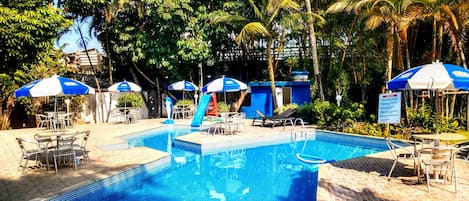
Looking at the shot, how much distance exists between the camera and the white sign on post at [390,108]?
22.3ft

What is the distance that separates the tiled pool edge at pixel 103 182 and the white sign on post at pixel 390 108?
16.7ft

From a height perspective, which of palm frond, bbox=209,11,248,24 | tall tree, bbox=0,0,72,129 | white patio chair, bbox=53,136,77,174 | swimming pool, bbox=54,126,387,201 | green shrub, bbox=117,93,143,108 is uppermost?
palm frond, bbox=209,11,248,24

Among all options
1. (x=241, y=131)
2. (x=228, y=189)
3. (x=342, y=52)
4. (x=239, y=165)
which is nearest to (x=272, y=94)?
(x=342, y=52)

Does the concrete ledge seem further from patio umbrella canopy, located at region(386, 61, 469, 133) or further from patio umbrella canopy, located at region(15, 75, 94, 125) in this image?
patio umbrella canopy, located at region(386, 61, 469, 133)

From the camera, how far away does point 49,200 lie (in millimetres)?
5531

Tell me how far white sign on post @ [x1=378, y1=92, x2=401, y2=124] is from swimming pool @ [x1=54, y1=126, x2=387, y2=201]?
189 cm

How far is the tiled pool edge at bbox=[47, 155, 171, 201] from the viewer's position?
592 cm

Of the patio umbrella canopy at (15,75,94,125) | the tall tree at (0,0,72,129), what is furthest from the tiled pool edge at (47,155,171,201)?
the tall tree at (0,0,72,129)

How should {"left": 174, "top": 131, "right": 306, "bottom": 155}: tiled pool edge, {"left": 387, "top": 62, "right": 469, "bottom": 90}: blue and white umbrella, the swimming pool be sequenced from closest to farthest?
{"left": 387, "top": 62, "right": 469, "bottom": 90}: blue and white umbrella < the swimming pool < {"left": 174, "top": 131, "right": 306, "bottom": 155}: tiled pool edge

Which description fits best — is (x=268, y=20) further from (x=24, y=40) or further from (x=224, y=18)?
(x=24, y=40)

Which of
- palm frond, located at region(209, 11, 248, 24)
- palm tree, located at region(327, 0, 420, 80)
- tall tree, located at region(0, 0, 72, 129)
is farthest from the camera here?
palm frond, located at region(209, 11, 248, 24)

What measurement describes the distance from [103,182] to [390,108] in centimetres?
572

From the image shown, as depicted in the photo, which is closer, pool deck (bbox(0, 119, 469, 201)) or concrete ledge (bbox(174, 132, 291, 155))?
pool deck (bbox(0, 119, 469, 201))

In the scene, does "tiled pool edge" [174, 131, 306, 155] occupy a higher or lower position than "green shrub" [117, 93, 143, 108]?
lower
